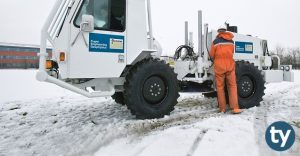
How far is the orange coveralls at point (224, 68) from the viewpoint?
5945mm

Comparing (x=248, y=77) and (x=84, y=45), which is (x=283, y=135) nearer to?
(x=248, y=77)

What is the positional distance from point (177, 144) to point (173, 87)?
1.96 metres

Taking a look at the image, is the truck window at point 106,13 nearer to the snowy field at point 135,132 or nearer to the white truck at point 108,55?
the white truck at point 108,55

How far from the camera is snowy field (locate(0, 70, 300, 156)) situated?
3625 millimetres

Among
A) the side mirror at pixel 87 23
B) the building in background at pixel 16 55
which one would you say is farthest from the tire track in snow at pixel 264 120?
the building in background at pixel 16 55

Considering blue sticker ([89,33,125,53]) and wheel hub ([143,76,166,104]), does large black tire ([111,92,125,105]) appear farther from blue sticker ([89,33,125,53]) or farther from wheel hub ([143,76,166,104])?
blue sticker ([89,33,125,53])

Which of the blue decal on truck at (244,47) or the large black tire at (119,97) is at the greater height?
the blue decal on truck at (244,47)

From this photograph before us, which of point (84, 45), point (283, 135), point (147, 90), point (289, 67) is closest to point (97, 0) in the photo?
point (84, 45)

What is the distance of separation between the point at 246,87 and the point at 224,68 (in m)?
1.03

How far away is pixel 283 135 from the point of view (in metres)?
3.96

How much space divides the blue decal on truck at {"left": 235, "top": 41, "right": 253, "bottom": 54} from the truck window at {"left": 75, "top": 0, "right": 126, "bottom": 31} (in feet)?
10.3

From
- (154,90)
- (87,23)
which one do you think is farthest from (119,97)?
(87,23)

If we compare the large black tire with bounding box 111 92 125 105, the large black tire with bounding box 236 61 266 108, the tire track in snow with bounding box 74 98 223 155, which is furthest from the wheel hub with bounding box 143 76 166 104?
the large black tire with bounding box 236 61 266 108

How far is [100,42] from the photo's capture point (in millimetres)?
4957
